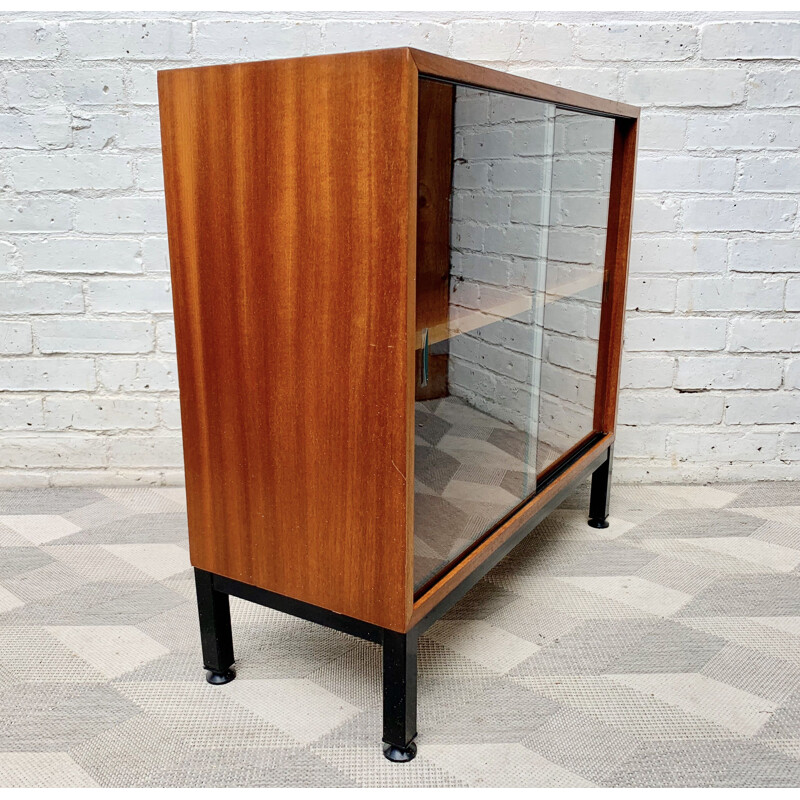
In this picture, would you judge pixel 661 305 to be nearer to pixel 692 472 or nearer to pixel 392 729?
pixel 692 472

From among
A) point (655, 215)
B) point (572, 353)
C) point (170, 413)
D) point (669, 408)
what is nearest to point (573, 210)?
point (572, 353)

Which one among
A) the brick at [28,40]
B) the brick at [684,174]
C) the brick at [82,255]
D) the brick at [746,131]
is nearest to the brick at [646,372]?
the brick at [684,174]

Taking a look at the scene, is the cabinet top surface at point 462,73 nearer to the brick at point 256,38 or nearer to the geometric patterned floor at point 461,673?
the brick at point 256,38

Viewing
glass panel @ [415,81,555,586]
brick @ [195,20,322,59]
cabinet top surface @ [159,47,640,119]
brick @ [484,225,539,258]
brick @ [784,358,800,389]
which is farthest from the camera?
brick @ [784,358,800,389]

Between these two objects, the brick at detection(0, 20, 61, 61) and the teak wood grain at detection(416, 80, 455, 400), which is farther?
the brick at detection(0, 20, 61, 61)

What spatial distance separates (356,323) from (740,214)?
1.42 meters

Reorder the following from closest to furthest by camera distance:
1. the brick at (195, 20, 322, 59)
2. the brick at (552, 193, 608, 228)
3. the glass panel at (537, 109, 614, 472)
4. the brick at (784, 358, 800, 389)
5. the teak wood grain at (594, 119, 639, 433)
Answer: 1. the brick at (552, 193, 608, 228)
2. the glass panel at (537, 109, 614, 472)
3. the teak wood grain at (594, 119, 639, 433)
4. the brick at (195, 20, 322, 59)
5. the brick at (784, 358, 800, 389)

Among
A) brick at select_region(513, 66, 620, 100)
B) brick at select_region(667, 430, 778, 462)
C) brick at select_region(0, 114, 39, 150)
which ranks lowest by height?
brick at select_region(667, 430, 778, 462)

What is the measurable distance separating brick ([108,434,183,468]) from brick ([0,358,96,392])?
178mm

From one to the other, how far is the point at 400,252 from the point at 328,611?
1.81ft

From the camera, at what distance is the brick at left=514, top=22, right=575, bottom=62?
2.03 m

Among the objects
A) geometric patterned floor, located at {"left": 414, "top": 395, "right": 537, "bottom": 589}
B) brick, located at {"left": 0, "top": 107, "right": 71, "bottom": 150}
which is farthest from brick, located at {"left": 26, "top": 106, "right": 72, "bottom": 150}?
geometric patterned floor, located at {"left": 414, "top": 395, "right": 537, "bottom": 589}

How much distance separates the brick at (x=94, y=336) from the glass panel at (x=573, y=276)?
3.57 feet

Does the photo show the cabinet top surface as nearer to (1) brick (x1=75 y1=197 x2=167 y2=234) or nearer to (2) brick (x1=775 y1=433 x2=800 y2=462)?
(1) brick (x1=75 y1=197 x2=167 y2=234)
